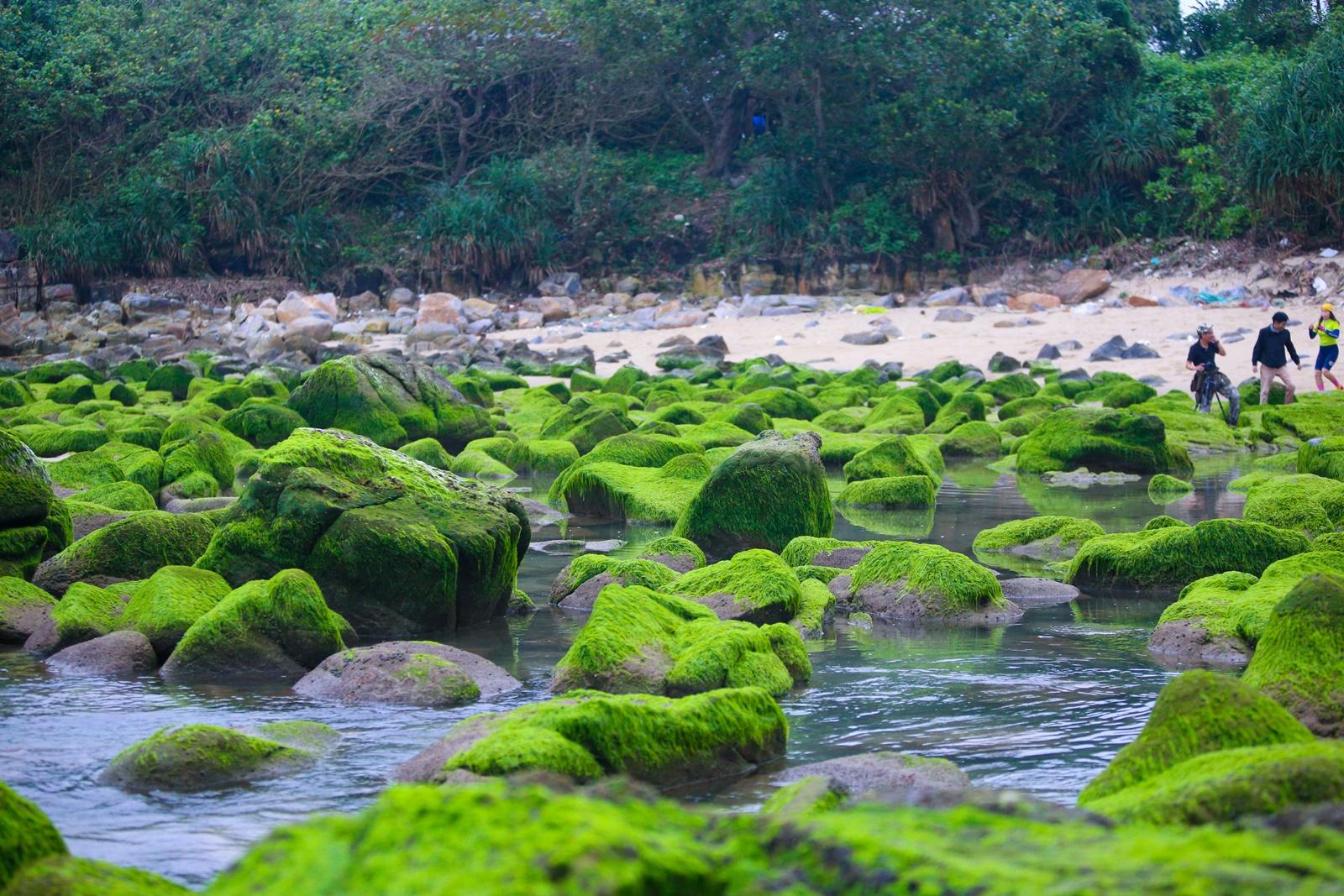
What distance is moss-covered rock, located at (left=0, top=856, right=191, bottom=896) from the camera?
9.43 feet

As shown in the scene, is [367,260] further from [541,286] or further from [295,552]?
[295,552]

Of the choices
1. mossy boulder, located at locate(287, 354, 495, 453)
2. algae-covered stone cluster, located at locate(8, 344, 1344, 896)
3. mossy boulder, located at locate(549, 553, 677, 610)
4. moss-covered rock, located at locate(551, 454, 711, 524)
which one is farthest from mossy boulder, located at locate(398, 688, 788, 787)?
mossy boulder, located at locate(287, 354, 495, 453)

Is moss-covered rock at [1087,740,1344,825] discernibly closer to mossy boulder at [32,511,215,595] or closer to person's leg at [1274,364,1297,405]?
mossy boulder at [32,511,215,595]

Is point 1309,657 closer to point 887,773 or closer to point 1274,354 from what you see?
point 887,773

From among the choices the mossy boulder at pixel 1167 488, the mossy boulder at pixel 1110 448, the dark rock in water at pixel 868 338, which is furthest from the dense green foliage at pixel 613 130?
the mossy boulder at pixel 1167 488

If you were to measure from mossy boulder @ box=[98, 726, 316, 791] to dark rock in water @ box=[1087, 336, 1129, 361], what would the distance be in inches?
698

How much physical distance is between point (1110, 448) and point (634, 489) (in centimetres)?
471

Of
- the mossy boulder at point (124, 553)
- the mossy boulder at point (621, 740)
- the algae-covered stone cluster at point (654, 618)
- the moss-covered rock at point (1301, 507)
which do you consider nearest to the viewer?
the algae-covered stone cluster at point (654, 618)

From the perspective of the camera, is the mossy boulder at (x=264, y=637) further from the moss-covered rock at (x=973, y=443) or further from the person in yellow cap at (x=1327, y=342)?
the person in yellow cap at (x=1327, y=342)

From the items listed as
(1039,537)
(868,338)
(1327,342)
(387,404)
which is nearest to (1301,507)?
(1039,537)

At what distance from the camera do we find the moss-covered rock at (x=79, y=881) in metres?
2.88

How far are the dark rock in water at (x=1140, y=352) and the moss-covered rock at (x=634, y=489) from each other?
37.2ft

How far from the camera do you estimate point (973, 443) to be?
14.3 meters

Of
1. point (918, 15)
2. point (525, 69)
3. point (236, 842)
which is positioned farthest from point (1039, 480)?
point (525, 69)
